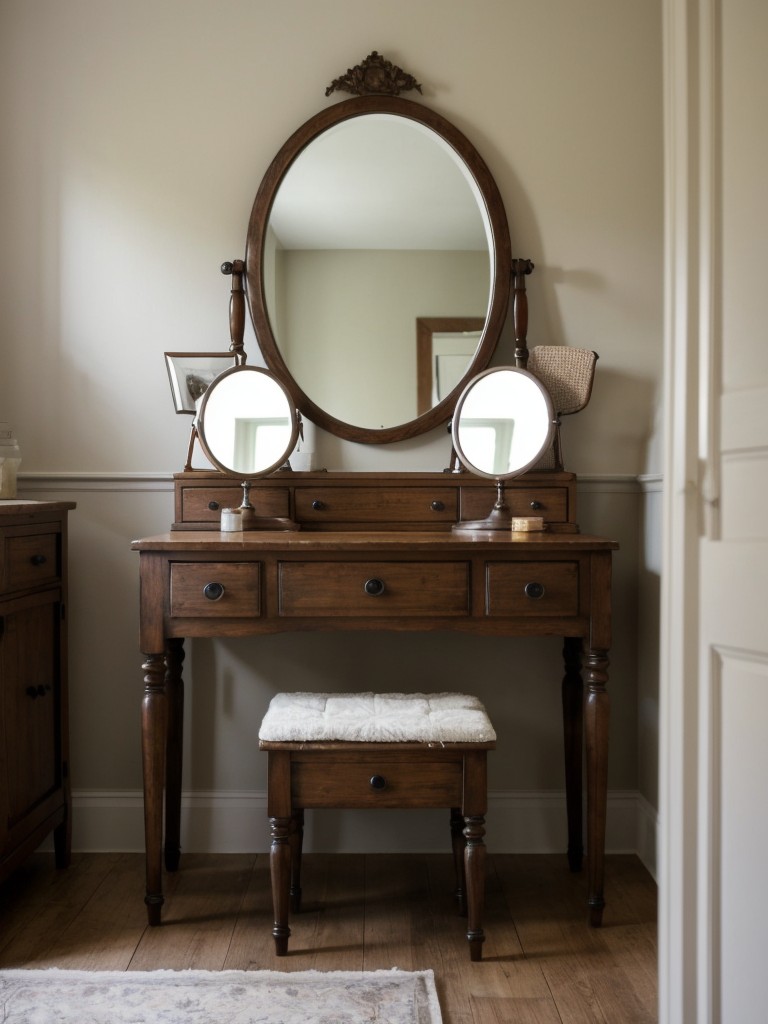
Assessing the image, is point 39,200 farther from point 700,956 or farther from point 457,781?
point 700,956

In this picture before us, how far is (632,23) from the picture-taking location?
2.36 m

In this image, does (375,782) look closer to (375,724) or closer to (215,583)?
(375,724)

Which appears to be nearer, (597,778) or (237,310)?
(597,778)

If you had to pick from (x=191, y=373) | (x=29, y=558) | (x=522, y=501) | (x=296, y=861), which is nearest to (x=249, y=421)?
(x=191, y=373)

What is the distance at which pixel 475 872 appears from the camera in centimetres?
179

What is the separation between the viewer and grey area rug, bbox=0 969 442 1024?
1594 millimetres

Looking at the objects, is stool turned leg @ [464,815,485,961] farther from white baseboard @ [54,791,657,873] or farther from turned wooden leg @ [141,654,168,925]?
turned wooden leg @ [141,654,168,925]

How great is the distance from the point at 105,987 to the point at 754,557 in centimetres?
145

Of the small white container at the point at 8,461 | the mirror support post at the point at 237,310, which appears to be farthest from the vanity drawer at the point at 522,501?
the small white container at the point at 8,461

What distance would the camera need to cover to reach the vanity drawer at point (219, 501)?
2.28 meters

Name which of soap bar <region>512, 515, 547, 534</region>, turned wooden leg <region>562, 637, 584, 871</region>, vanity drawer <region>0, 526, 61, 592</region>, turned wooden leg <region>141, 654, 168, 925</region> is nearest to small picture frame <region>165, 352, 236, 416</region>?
vanity drawer <region>0, 526, 61, 592</region>

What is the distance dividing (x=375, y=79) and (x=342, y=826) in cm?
203

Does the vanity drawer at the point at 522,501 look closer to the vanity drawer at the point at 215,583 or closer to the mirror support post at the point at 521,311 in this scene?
the mirror support post at the point at 521,311

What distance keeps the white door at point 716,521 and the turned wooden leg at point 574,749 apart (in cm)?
95
